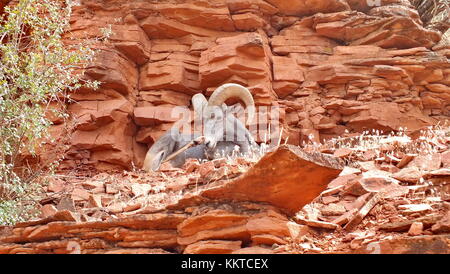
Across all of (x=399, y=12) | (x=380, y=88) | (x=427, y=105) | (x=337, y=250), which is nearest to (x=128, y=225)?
(x=337, y=250)

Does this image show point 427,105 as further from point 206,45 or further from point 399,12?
point 206,45

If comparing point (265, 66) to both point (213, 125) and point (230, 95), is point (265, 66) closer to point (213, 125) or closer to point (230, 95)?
point (230, 95)

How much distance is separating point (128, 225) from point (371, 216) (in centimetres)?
207

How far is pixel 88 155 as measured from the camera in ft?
37.0

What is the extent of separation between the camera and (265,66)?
12508 millimetres

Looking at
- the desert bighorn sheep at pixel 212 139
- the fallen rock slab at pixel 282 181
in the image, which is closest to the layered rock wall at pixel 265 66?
the desert bighorn sheep at pixel 212 139

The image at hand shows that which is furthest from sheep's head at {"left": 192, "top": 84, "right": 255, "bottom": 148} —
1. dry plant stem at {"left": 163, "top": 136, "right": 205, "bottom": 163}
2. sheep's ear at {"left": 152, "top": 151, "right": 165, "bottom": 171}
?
sheep's ear at {"left": 152, "top": 151, "right": 165, "bottom": 171}

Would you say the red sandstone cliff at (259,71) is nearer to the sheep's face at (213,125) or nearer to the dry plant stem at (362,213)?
the sheep's face at (213,125)

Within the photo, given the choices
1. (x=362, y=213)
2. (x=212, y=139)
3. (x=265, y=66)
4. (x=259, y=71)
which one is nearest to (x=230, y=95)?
(x=212, y=139)

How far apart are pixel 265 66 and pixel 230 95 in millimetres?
2517

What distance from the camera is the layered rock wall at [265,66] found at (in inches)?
467

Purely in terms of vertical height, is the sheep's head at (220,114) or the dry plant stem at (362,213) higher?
the sheep's head at (220,114)

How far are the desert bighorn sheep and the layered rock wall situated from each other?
6.41 ft
